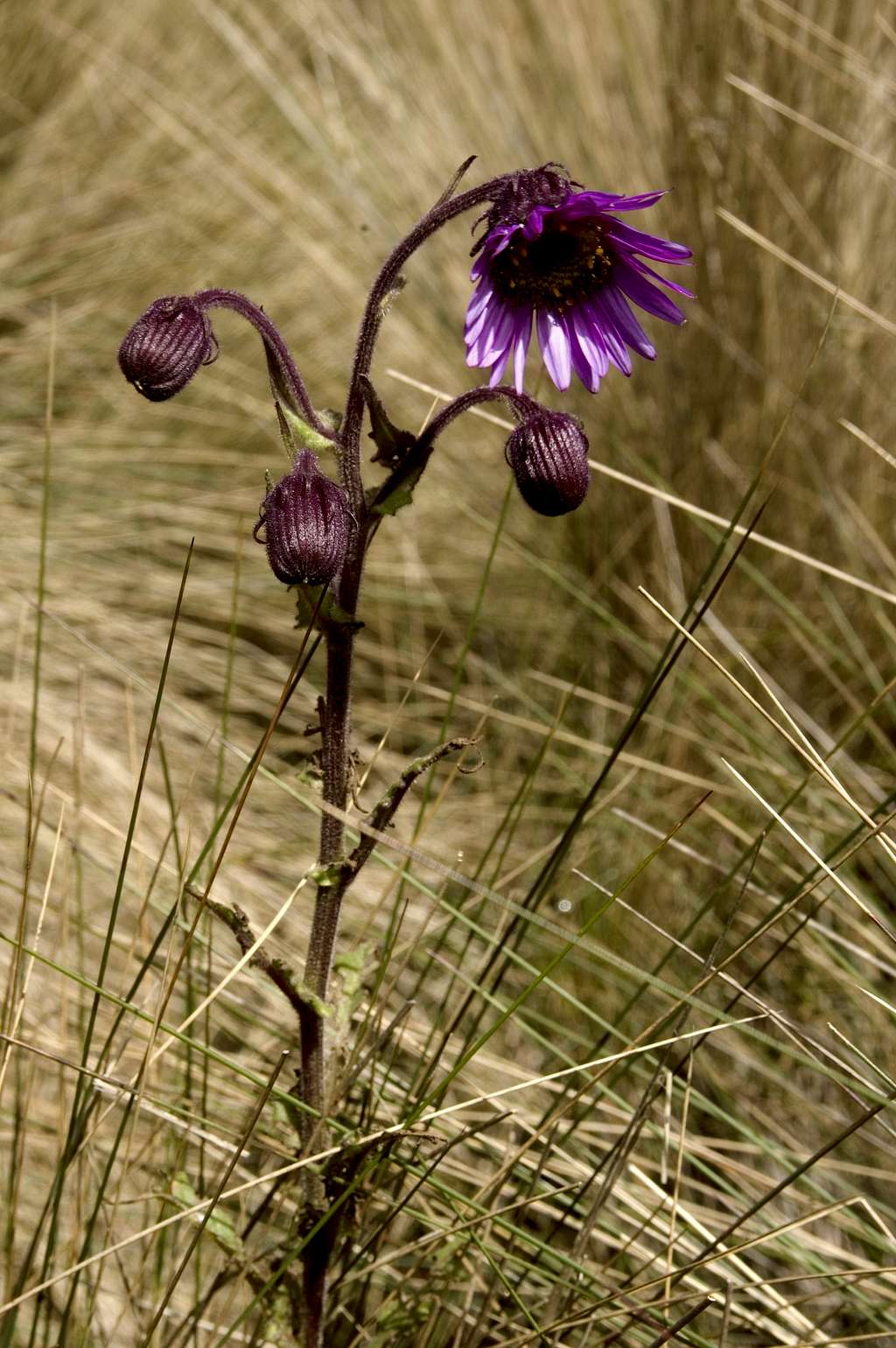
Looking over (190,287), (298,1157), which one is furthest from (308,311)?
(298,1157)

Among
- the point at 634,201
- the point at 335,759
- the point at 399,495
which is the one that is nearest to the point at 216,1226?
the point at 335,759

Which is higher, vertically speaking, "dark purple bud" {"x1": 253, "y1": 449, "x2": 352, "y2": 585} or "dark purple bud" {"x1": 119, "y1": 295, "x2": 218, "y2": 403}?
"dark purple bud" {"x1": 119, "y1": 295, "x2": 218, "y2": 403}

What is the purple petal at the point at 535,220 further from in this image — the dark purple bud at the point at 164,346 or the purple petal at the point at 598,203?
the dark purple bud at the point at 164,346

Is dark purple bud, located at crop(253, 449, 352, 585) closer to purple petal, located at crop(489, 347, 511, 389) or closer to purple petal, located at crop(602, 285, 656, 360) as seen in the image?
purple petal, located at crop(489, 347, 511, 389)

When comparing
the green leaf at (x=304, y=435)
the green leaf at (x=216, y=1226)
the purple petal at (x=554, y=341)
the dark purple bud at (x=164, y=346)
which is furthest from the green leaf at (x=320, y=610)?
the green leaf at (x=216, y=1226)

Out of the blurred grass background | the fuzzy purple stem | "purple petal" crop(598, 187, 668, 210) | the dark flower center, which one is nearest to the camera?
"purple petal" crop(598, 187, 668, 210)

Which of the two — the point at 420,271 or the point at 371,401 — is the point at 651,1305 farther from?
the point at 420,271

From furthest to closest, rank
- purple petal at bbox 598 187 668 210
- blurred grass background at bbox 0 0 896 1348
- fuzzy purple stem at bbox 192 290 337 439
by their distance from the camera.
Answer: blurred grass background at bbox 0 0 896 1348 < fuzzy purple stem at bbox 192 290 337 439 < purple petal at bbox 598 187 668 210

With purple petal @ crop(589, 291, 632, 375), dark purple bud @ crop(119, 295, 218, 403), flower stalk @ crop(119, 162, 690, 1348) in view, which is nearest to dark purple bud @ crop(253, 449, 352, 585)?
flower stalk @ crop(119, 162, 690, 1348)
